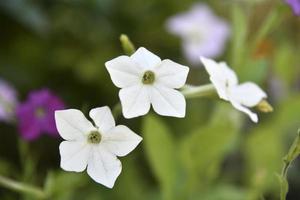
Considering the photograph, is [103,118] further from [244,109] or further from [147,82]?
[244,109]

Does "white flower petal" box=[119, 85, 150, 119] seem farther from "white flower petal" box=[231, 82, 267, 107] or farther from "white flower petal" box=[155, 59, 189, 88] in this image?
"white flower petal" box=[231, 82, 267, 107]

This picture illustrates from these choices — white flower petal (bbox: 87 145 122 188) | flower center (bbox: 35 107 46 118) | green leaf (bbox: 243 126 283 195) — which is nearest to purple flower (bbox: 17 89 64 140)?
flower center (bbox: 35 107 46 118)

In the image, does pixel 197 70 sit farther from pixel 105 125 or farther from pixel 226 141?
pixel 105 125

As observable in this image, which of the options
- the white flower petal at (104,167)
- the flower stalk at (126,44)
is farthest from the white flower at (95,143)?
the flower stalk at (126,44)

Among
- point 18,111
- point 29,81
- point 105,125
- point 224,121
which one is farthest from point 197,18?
point 105,125

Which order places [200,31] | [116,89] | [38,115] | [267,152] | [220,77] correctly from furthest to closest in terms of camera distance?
[200,31], [116,89], [267,152], [38,115], [220,77]

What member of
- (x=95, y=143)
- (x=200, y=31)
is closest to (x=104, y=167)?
(x=95, y=143)
